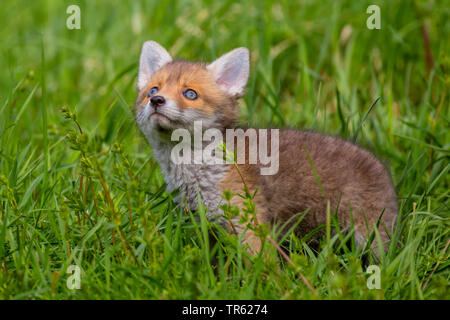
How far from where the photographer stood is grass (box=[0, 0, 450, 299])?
360 cm

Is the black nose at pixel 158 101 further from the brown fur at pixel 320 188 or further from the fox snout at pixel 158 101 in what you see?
the brown fur at pixel 320 188

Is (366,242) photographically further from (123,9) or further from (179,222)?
(123,9)

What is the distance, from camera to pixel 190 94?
15.1ft

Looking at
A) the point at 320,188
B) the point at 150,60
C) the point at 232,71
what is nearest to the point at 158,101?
the point at 232,71

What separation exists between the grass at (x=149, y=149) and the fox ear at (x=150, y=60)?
29cm

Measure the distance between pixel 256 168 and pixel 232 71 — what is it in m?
0.82

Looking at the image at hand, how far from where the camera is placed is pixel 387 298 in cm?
357

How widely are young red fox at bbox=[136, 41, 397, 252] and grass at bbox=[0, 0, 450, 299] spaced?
0.57ft

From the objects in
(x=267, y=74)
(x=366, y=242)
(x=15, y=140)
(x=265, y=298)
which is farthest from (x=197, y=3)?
(x=265, y=298)

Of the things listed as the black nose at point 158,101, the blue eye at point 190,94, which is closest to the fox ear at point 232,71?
the blue eye at point 190,94

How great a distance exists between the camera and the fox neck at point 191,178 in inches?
175

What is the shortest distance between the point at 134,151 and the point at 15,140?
1.26 metres

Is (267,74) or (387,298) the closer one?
(387,298)

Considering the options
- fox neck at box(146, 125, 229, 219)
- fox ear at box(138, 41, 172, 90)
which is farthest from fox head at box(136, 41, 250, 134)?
fox neck at box(146, 125, 229, 219)
